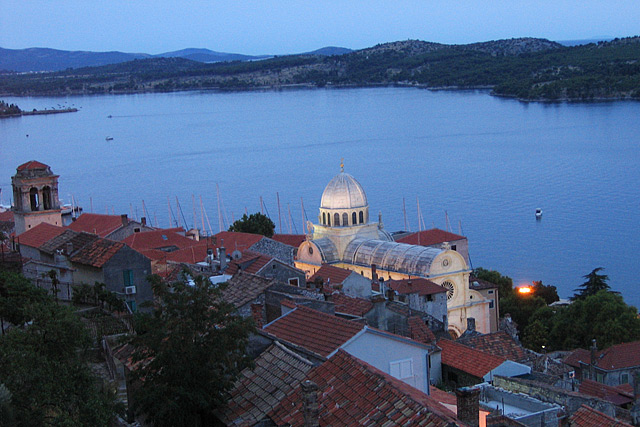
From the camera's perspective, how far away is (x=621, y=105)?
17975 centimetres

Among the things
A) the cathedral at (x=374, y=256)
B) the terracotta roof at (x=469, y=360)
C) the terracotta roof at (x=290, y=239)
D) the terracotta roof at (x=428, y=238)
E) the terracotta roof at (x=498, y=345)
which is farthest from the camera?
the terracotta roof at (x=290, y=239)

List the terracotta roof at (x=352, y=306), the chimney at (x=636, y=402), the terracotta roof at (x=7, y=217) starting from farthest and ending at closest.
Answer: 1. the terracotta roof at (x=7, y=217)
2. the chimney at (x=636, y=402)
3. the terracotta roof at (x=352, y=306)

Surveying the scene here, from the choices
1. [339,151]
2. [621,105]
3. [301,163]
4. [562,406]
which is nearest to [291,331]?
[562,406]

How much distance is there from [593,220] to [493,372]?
6204 centimetres

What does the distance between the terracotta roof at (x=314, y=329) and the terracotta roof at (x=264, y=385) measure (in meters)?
0.45

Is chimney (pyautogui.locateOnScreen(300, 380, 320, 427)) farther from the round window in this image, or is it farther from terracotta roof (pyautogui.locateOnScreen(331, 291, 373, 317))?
the round window

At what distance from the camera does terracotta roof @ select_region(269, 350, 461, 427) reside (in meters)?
10.5

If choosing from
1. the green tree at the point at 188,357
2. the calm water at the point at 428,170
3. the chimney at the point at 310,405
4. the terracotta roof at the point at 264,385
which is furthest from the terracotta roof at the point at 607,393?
the calm water at the point at 428,170

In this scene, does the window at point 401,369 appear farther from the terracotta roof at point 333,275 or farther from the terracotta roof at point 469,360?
the terracotta roof at point 333,275

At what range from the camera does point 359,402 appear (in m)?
11.2

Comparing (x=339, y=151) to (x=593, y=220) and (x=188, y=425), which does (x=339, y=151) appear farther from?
(x=188, y=425)

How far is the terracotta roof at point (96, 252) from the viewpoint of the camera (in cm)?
2234

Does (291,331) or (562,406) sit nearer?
(291,331)

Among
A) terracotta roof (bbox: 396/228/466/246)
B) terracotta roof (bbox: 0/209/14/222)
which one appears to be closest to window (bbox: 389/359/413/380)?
terracotta roof (bbox: 396/228/466/246)
